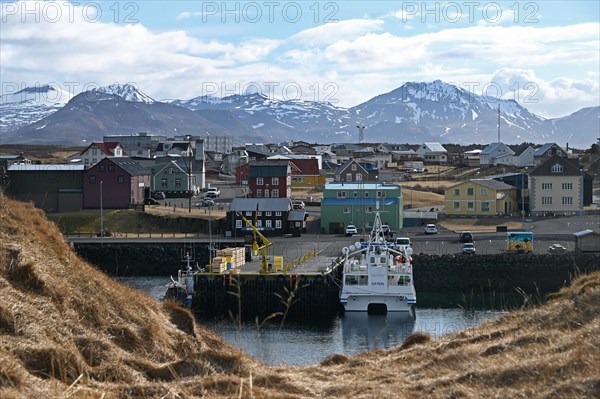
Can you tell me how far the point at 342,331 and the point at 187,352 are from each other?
1013cm

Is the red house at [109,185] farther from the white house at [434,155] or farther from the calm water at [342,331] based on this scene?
the white house at [434,155]

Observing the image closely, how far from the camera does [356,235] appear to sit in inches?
1293

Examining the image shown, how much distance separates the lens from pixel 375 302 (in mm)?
22078

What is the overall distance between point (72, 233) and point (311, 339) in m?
17.7

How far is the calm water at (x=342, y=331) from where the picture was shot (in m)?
16.8

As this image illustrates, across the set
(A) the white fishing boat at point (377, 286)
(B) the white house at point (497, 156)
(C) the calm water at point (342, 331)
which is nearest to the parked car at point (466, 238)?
(A) the white fishing boat at point (377, 286)

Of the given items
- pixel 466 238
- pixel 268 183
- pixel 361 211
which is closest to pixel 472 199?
pixel 361 211

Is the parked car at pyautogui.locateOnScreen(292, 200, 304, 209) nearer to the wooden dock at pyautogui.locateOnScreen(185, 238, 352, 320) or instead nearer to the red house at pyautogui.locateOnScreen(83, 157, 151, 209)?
the red house at pyautogui.locateOnScreen(83, 157, 151, 209)

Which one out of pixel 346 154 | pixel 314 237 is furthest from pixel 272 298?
pixel 346 154

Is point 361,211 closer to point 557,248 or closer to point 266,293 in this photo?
point 557,248

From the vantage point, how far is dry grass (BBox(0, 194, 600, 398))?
6.39 meters

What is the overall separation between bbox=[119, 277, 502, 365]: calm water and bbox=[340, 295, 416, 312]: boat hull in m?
0.26

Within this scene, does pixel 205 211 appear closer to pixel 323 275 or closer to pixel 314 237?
pixel 314 237

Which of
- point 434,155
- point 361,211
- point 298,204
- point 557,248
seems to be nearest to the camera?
point 557,248
